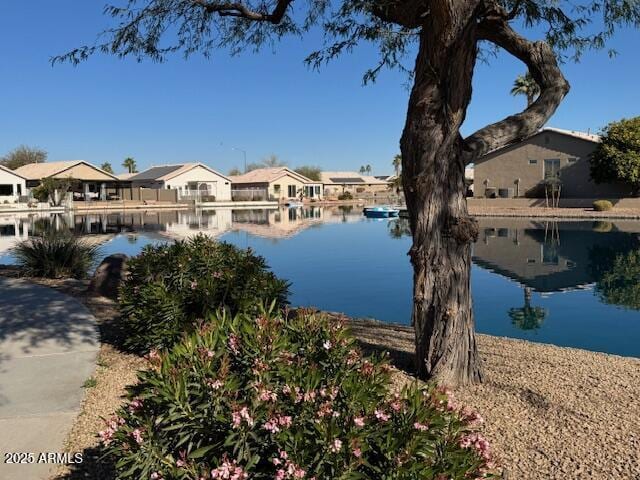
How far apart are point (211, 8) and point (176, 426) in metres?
5.73

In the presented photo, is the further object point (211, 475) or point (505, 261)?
point (505, 261)

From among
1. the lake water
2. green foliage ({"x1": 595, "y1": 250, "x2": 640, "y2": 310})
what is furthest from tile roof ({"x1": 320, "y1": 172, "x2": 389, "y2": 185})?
green foliage ({"x1": 595, "y1": 250, "x2": 640, "y2": 310})

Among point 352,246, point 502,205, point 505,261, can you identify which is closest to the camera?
point 505,261

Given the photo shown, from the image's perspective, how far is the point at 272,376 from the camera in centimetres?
293

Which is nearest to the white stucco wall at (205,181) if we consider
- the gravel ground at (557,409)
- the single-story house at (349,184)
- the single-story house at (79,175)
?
the single-story house at (79,175)

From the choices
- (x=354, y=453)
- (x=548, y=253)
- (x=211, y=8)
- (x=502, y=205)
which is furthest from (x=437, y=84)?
(x=502, y=205)

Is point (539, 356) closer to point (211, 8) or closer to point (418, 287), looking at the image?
point (418, 287)

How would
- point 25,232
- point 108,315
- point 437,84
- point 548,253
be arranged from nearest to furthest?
point 437,84 < point 108,315 < point 548,253 < point 25,232

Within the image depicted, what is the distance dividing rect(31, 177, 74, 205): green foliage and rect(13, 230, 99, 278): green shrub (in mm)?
44112

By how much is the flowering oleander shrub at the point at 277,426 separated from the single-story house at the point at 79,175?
A: 202ft

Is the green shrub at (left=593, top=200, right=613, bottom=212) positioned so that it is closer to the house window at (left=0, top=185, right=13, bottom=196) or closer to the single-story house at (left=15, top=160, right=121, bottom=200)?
the single-story house at (left=15, top=160, right=121, bottom=200)

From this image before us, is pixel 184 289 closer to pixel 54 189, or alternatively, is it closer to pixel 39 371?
pixel 39 371

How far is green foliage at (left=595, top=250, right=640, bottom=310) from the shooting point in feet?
44.2

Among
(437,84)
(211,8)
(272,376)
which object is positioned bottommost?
(272,376)
